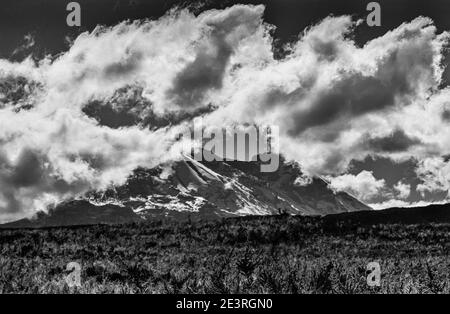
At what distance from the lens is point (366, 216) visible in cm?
3844

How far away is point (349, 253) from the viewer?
23391 millimetres

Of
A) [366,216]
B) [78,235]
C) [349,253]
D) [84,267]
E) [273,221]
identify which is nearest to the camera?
[84,267]

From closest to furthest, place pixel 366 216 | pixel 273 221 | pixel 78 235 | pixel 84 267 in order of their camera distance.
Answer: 1. pixel 84 267
2. pixel 78 235
3. pixel 273 221
4. pixel 366 216

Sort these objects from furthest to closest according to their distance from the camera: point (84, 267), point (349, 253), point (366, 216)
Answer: point (366, 216)
point (349, 253)
point (84, 267)
